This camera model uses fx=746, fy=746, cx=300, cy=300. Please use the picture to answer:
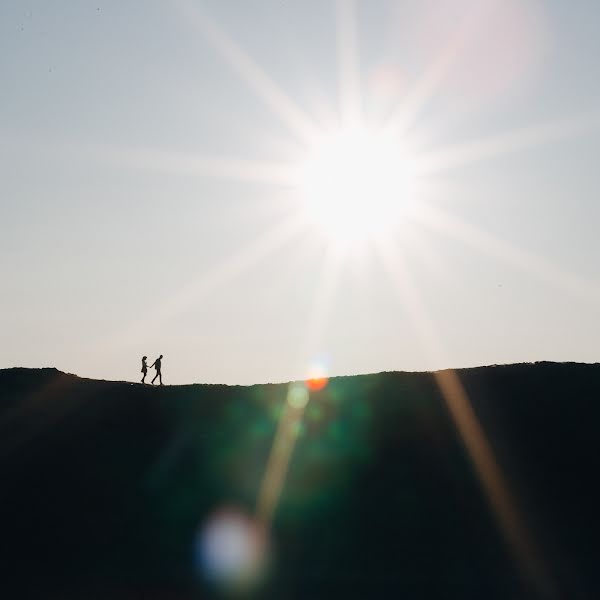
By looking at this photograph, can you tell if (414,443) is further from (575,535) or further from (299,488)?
(575,535)

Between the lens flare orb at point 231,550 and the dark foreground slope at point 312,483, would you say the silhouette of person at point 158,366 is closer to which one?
the dark foreground slope at point 312,483

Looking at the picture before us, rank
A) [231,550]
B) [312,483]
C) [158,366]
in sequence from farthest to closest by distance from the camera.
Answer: [158,366], [312,483], [231,550]

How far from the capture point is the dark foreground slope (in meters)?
23.4

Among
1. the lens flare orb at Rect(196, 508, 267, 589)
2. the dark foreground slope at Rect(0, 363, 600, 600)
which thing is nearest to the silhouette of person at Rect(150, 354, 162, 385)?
the dark foreground slope at Rect(0, 363, 600, 600)

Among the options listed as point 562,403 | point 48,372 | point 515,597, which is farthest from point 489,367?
point 48,372

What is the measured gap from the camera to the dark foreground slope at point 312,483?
76.8 feet

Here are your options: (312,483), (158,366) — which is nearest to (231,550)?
(312,483)

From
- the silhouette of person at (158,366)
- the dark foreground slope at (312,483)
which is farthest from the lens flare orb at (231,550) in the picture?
the silhouette of person at (158,366)

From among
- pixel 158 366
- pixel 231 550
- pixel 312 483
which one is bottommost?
pixel 231 550

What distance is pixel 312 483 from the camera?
91.0 ft

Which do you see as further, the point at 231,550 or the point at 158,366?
the point at 158,366

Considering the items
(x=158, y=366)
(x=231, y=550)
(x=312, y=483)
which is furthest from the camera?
(x=158, y=366)

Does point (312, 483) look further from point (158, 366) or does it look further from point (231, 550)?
point (158, 366)

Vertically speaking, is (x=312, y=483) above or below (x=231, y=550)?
above
